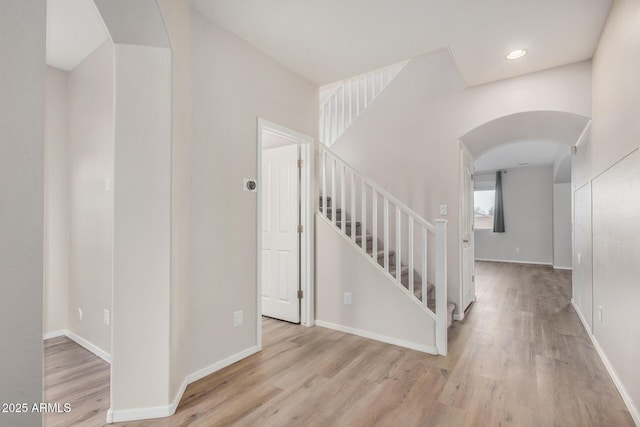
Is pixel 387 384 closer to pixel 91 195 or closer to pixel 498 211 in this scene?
pixel 91 195

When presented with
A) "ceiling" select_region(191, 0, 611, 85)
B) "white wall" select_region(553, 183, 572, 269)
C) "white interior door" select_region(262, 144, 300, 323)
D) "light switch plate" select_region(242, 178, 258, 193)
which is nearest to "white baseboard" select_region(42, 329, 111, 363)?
"white interior door" select_region(262, 144, 300, 323)

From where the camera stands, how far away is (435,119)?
146 inches

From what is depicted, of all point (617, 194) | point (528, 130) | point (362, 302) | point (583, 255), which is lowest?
point (362, 302)

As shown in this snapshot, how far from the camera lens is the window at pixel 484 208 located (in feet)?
29.8

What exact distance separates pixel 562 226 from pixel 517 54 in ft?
21.4

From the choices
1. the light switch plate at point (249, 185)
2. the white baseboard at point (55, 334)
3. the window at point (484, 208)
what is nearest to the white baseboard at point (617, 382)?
the light switch plate at point (249, 185)

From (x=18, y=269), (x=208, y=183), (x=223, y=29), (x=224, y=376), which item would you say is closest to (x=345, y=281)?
(x=224, y=376)

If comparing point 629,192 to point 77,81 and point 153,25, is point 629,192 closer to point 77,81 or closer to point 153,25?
point 153,25

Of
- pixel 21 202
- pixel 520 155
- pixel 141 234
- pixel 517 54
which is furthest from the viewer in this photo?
pixel 520 155

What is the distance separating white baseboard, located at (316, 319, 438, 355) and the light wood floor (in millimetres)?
80

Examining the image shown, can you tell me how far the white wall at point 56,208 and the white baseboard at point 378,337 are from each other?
107 inches

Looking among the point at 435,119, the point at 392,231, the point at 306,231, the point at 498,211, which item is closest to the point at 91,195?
the point at 306,231

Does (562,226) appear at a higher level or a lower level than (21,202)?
lower

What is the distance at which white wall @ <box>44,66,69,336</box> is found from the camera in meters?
3.10
